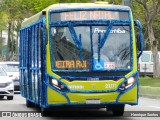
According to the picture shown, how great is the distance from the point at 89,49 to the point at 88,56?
0.20m

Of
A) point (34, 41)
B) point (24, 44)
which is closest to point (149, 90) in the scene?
point (24, 44)

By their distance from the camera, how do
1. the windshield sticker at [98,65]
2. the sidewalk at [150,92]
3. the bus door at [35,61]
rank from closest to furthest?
the windshield sticker at [98,65]
the bus door at [35,61]
the sidewalk at [150,92]

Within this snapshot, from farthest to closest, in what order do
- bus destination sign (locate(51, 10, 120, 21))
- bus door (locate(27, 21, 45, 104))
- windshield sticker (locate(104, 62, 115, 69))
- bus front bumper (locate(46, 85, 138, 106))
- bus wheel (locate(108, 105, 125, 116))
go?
1. bus wheel (locate(108, 105, 125, 116))
2. bus door (locate(27, 21, 45, 104))
3. bus destination sign (locate(51, 10, 120, 21))
4. windshield sticker (locate(104, 62, 115, 69))
5. bus front bumper (locate(46, 85, 138, 106))

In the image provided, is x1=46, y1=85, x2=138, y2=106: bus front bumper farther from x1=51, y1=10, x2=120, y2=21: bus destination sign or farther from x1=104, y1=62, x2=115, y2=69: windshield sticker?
x1=51, y1=10, x2=120, y2=21: bus destination sign

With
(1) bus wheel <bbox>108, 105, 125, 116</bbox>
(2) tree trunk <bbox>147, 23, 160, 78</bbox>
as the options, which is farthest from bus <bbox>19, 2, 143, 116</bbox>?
(2) tree trunk <bbox>147, 23, 160, 78</bbox>

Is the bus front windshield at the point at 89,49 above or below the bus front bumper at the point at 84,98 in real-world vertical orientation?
above

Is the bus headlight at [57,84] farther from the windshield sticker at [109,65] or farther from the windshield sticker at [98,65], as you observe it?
the windshield sticker at [109,65]

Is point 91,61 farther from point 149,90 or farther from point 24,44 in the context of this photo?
point 149,90

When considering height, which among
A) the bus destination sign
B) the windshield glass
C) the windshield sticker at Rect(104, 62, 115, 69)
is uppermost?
the bus destination sign

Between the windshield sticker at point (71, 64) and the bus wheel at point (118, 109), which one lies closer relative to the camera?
the windshield sticker at point (71, 64)

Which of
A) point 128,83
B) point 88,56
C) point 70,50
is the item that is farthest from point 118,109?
point 70,50

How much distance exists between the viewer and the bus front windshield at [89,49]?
1723 cm

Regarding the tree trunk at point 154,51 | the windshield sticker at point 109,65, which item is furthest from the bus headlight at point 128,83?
the tree trunk at point 154,51

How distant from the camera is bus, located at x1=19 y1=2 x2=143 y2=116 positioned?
1706 cm
